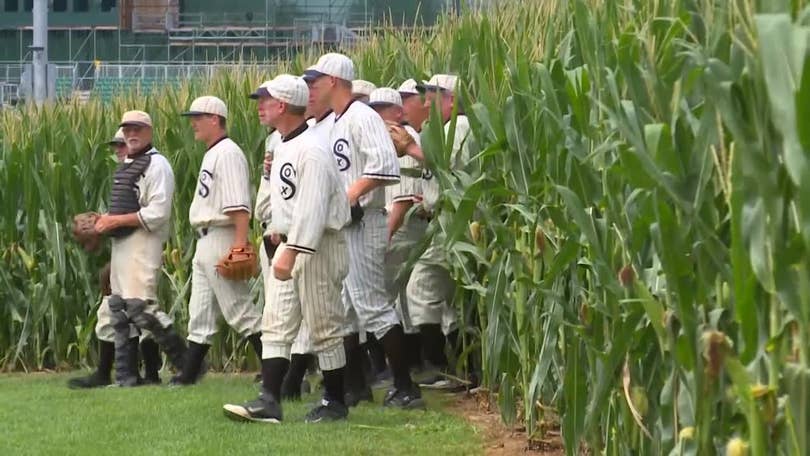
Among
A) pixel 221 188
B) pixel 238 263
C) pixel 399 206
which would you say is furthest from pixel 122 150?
pixel 399 206

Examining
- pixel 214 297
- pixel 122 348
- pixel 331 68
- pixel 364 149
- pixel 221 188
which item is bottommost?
pixel 122 348

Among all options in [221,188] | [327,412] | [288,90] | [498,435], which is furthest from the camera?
[221,188]

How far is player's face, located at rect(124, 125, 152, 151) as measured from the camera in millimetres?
10977

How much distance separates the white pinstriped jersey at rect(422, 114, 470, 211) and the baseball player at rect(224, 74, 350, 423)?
933 mm

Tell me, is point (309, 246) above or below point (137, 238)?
above

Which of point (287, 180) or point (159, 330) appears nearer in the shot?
point (287, 180)

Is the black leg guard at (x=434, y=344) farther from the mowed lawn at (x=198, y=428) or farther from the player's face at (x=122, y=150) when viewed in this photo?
the player's face at (x=122, y=150)

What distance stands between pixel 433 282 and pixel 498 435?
2.05 metres

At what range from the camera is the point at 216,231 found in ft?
34.1

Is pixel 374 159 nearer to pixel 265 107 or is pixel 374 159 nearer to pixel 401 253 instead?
pixel 265 107

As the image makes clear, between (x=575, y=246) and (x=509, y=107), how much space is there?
4.99 feet

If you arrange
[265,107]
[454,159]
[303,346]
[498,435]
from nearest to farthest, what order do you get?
[498,435] < [265,107] < [303,346] < [454,159]

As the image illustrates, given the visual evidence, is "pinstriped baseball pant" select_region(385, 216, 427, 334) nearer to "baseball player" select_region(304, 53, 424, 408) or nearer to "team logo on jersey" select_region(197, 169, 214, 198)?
"baseball player" select_region(304, 53, 424, 408)

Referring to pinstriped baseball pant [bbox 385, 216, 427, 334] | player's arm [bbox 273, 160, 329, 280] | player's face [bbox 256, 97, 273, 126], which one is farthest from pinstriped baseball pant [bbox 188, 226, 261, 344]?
player's arm [bbox 273, 160, 329, 280]
